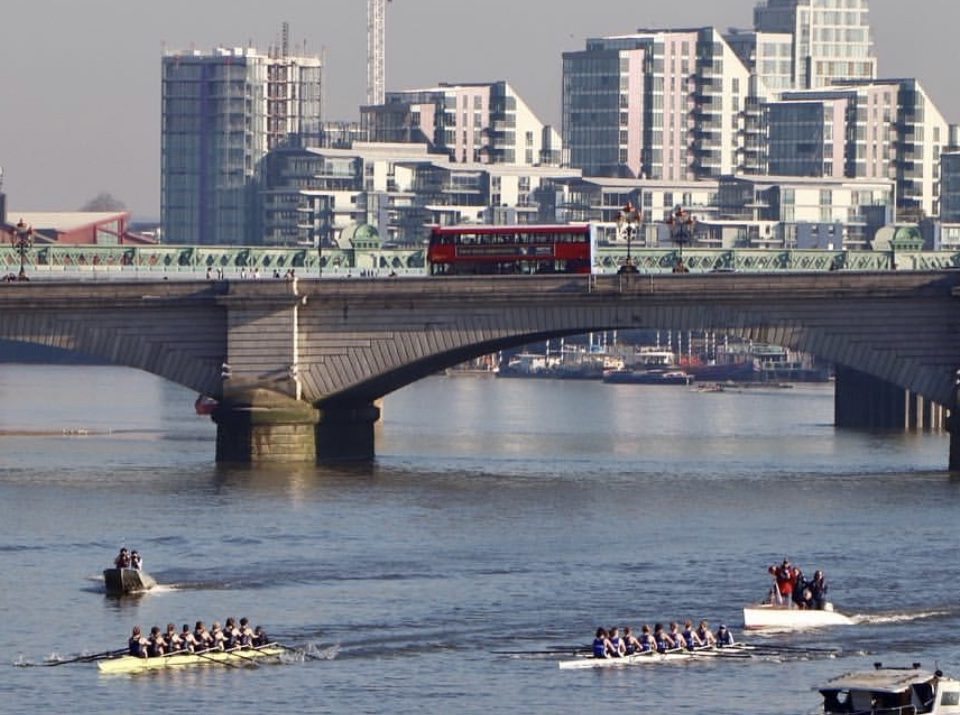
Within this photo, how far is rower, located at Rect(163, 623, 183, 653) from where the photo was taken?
79875mm

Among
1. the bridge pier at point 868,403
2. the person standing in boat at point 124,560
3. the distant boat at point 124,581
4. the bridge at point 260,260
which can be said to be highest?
the bridge at point 260,260

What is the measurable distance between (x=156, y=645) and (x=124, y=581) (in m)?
11.3

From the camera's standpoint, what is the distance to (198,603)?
89.0 metres

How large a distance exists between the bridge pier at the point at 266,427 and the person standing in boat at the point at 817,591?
41.8 m

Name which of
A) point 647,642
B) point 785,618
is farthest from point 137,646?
point 785,618

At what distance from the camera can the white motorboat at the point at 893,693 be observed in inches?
2744

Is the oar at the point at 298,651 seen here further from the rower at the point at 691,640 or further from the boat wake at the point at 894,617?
the boat wake at the point at 894,617

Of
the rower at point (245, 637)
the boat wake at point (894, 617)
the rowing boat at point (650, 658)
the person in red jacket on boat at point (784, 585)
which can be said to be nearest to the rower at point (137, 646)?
the rower at point (245, 637)

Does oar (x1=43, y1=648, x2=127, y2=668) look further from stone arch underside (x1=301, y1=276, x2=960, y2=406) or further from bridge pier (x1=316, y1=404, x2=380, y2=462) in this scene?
bridge pier (x1=316, y1=404, x2=380, y2=462)

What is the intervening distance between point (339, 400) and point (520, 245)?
1454 centimetres

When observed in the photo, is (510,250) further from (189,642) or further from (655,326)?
(189,642)

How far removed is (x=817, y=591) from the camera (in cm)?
8675

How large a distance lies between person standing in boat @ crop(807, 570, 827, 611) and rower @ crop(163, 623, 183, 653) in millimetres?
18271

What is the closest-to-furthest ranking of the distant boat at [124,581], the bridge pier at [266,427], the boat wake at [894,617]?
the boat wake at [894,617]
the distant boat at [124,581]
the bridge pier at [266,427]
